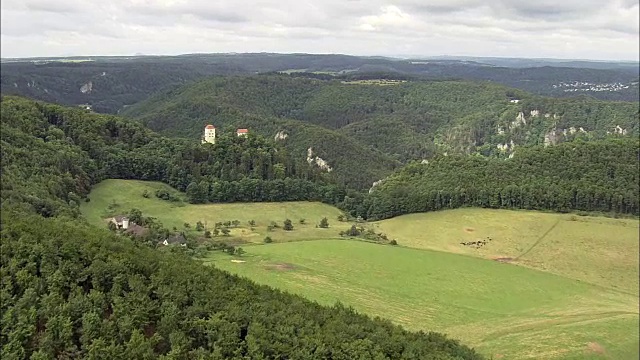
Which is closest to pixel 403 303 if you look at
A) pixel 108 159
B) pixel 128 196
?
pixel 128 196

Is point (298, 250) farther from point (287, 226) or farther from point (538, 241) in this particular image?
point (538, 241)

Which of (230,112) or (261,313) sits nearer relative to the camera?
(261,313)

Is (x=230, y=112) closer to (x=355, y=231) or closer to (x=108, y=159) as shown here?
(x=108, y=159)

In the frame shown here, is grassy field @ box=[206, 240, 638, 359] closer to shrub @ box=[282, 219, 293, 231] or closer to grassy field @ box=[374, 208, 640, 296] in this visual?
grassy field @ box=[374, 208, 640, 296]

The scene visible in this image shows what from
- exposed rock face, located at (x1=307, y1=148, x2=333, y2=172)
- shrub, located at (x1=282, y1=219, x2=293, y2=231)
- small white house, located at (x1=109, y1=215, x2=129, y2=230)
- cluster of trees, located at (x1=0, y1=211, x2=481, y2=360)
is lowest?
exposed rock face, located at (x1=307, y1=148, x2=333, y2=172)

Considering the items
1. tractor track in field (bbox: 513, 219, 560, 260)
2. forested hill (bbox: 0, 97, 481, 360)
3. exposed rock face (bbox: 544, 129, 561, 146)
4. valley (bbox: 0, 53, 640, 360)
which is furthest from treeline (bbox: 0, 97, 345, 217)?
exposed rock face (bbox: 544, 129, 561, 146)

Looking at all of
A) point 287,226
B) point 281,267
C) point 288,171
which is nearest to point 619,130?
point 288,171

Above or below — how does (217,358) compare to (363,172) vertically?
above
